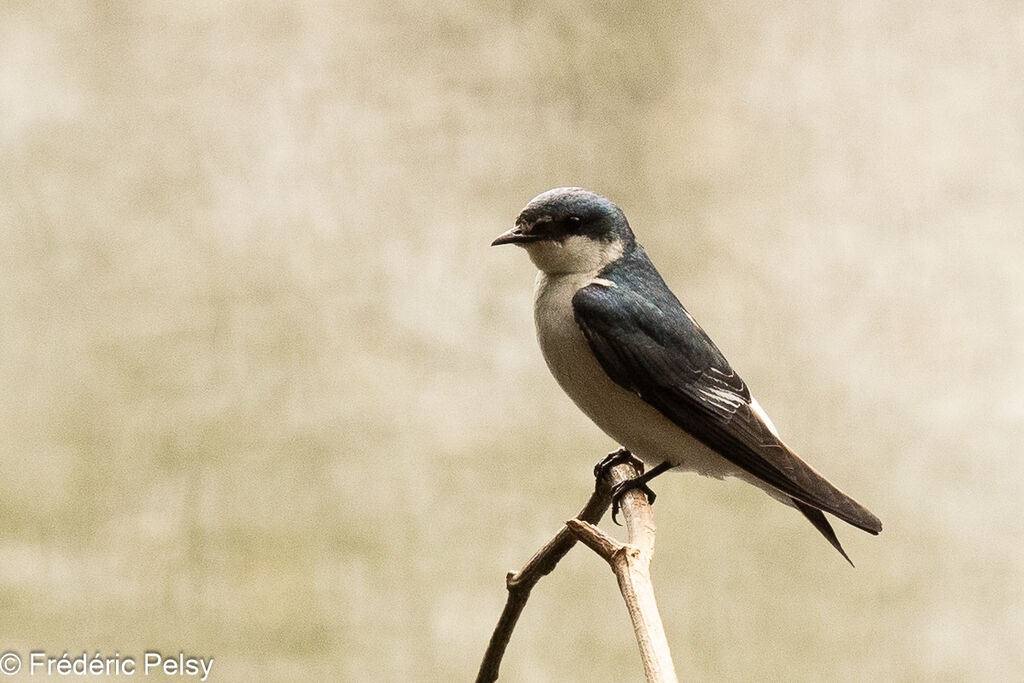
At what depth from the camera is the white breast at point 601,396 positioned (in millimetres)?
1075

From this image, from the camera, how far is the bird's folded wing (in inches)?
41.4

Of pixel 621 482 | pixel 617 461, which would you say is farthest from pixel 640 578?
pixel 617 461

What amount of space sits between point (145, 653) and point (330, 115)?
0.97m

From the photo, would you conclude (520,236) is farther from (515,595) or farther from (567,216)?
(515,595)

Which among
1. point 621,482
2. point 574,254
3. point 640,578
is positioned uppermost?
point 574,254

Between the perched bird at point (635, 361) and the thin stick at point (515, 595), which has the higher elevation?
the perched bird at point (635, 361)

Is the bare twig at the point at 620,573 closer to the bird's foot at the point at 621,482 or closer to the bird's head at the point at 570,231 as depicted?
the bird's foot at the point at 621,482

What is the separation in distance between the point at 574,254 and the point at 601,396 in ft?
0.42

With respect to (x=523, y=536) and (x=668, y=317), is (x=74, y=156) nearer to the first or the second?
(x=523, y=536)

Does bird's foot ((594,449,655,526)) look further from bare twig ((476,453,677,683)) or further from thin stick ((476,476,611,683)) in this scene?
thin stick ((476,476,611,683))

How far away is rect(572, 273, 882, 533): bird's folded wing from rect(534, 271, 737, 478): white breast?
0.04ft

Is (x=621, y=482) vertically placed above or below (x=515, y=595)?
above

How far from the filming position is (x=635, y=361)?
41.5 inches

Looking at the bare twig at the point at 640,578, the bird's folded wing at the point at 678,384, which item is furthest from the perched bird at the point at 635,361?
the bare twig at the point at 640,578
